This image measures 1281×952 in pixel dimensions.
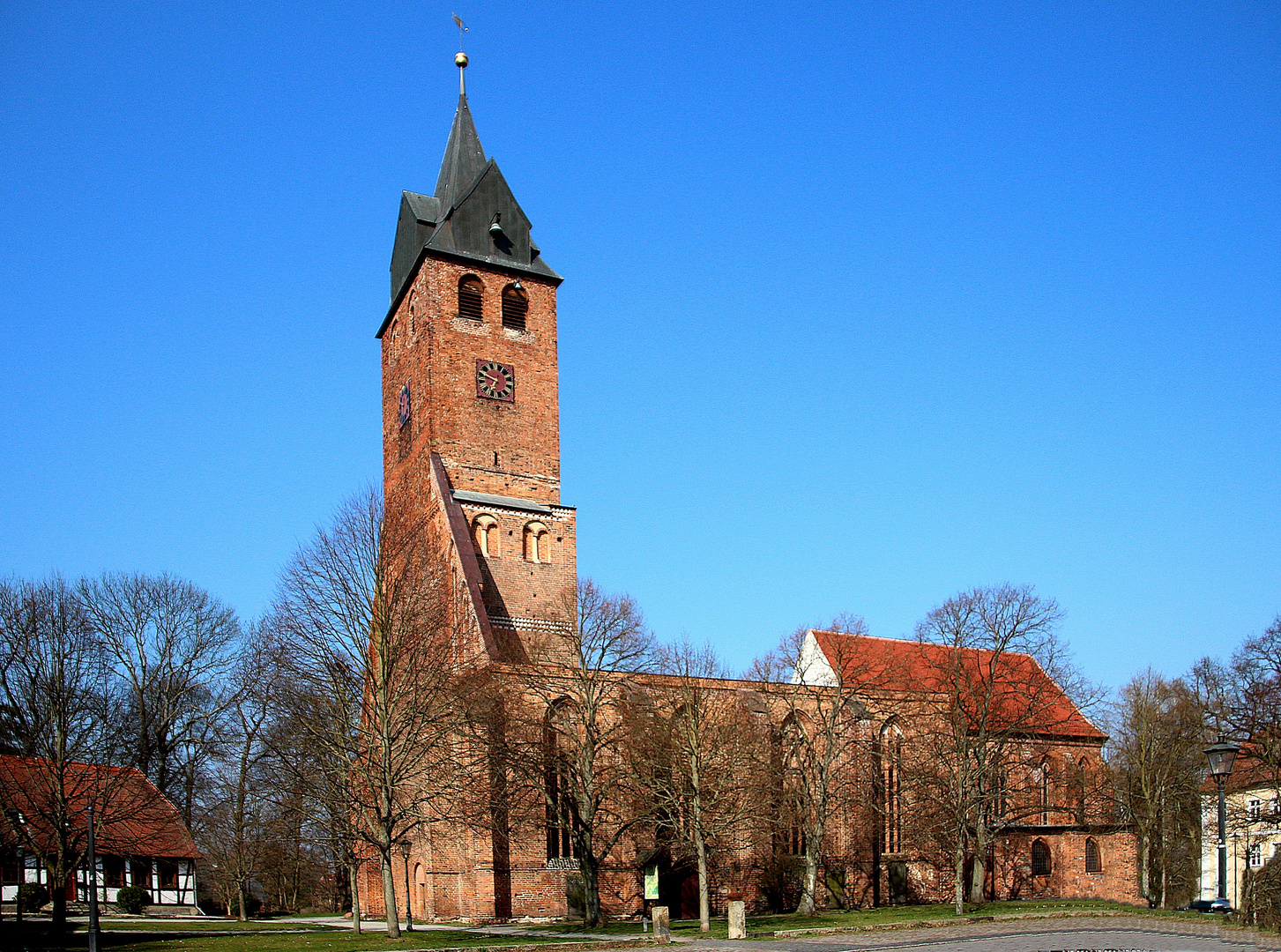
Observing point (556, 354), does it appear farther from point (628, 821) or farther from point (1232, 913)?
point (1232, 913)

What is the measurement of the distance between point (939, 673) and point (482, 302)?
2537 centimetres

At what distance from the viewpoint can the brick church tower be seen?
135 ft

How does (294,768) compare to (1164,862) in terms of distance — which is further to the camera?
(1164,862)

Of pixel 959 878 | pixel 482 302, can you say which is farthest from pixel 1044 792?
pixel 482 302

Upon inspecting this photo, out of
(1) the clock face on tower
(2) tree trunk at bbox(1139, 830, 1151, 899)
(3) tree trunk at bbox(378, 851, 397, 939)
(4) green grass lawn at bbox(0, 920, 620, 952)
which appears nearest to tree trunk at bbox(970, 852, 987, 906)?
(2) tree trunk at bbox(1139, 830, 1151, 899)

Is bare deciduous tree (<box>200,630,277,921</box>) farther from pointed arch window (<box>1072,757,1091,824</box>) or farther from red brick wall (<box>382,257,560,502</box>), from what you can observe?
pointed arch window (<box>1072,757,1091,824</box>)

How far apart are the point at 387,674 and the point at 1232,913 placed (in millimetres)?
20886

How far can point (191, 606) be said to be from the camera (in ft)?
183

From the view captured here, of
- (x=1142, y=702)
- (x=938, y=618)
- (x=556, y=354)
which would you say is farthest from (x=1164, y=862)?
(x=556, y=354)

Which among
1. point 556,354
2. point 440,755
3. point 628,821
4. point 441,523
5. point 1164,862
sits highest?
point 556,354

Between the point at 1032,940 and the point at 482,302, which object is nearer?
the point at 1032,940

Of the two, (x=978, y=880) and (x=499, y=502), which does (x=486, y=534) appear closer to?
(x=499, y=502)

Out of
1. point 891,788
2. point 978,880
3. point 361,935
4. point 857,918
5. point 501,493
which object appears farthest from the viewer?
point 891,788

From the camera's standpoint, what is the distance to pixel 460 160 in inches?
1887
